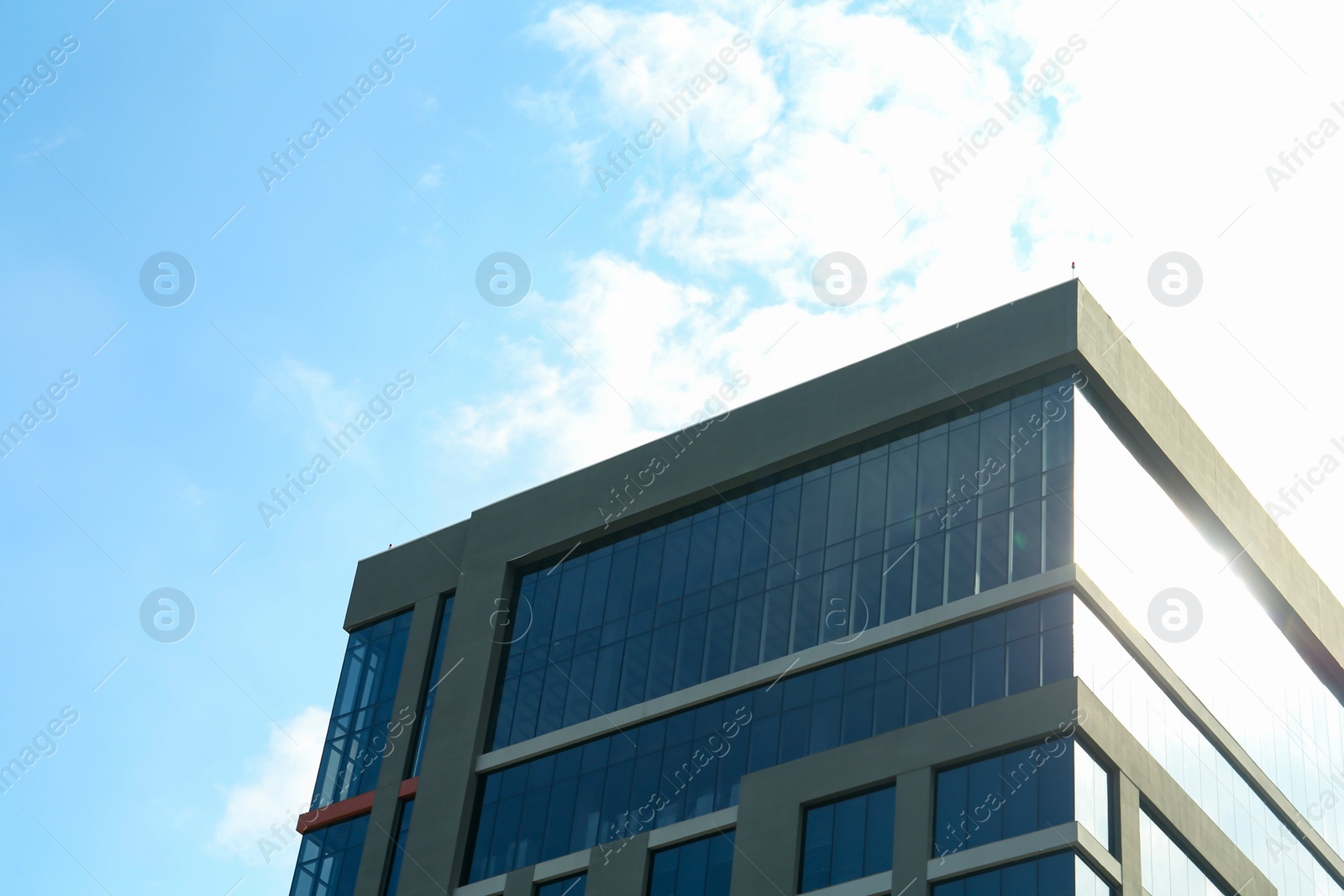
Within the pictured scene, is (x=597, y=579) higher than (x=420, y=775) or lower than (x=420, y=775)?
higher

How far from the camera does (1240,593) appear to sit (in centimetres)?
5050

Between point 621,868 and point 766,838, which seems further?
point 621,868

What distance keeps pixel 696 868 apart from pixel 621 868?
8.52 ft

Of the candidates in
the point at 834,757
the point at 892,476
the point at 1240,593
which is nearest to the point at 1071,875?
the point at 834,757

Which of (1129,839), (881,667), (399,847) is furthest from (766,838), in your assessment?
(399,847)

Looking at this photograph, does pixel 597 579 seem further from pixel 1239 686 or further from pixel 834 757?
pixel 1239 686

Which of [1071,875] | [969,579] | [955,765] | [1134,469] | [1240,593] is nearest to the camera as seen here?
[1071,875]

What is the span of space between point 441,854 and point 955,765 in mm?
17373

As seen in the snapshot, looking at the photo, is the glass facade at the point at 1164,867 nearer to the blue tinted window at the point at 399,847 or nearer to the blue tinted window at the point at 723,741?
the blue tinted window at the point at 723,741

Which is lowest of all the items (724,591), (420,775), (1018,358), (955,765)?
(955,765)

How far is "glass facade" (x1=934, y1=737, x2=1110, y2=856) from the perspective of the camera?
126 ft

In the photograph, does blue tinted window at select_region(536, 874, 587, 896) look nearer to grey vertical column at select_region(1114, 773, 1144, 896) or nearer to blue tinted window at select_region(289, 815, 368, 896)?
blue tinted window at select_region(289, 815, 368, 896)

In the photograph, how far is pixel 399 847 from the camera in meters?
51.2

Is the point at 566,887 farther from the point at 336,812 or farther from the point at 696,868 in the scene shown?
the point at 336,812
